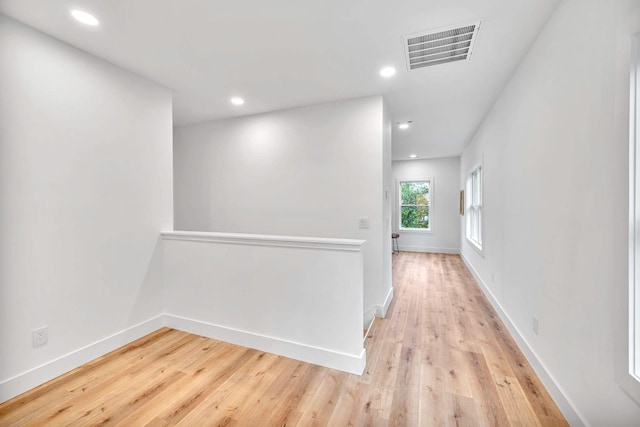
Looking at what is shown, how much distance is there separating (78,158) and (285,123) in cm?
222

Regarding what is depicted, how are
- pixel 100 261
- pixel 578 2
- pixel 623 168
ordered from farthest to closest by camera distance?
1. pixel 100 261
2. pixel 578 2
3. pixel 623 168

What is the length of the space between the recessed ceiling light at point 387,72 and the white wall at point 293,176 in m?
0.42

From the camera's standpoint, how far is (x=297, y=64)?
2504mm

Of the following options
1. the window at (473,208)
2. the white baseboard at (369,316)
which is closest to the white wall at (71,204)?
the white baseboard at (369,316)

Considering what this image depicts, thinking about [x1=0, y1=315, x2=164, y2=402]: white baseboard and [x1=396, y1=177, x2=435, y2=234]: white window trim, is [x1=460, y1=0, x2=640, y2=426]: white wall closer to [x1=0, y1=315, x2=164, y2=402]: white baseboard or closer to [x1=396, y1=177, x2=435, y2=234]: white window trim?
[x1=0, y1=315, x2=164, y2=402]: white baseboard

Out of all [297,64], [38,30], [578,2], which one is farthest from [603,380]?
[38,30]

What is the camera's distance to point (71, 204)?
2.16 metres

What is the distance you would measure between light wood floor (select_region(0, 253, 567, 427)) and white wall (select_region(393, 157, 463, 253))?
203 inches

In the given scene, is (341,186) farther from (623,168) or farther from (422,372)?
(623,168)

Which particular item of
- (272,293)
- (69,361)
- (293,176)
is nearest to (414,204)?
(293,176)

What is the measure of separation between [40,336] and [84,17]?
230cm

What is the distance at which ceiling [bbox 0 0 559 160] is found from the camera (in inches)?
71.1

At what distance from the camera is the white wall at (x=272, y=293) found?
214 cm

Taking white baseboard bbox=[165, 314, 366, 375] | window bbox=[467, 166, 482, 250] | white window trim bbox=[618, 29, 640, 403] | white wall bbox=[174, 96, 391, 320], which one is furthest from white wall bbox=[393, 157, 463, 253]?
white window trim bbox=[618, 29, 640, 403]
